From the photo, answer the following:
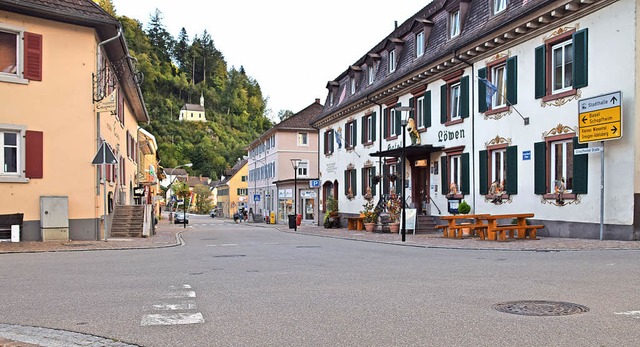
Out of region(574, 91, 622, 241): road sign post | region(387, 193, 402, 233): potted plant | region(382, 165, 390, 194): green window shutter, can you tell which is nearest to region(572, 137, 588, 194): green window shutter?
region(574, 91, 622, 241): road sign post

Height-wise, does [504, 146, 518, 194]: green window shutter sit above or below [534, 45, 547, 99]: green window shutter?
below

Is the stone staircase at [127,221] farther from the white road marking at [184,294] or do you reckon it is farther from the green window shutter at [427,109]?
the white road marking at [184,294]

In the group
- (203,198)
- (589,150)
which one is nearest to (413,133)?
(589,150)

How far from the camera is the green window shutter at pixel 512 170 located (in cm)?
2080

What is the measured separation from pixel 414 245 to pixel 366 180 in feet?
55.3

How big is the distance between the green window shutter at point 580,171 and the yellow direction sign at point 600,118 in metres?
0.61

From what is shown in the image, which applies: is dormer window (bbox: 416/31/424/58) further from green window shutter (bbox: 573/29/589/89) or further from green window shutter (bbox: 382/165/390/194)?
green window shutter (bbox: 573/29/589/89)

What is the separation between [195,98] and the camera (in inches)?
7042

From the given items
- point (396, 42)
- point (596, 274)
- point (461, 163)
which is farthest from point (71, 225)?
point (396, 42)

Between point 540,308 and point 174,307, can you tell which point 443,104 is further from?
point 174,307

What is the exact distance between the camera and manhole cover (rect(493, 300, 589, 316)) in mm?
6906

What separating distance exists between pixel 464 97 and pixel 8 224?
680 inches

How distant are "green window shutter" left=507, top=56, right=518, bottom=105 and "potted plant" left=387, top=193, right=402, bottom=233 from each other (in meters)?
8.18

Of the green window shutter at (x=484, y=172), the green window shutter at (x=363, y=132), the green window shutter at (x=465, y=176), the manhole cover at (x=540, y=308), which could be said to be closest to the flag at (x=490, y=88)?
the green window shutter at (x=484, y=172)
